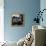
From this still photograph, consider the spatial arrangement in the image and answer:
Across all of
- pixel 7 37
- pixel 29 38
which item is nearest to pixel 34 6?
pixel 7 37

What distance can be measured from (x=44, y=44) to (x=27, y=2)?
2733mm

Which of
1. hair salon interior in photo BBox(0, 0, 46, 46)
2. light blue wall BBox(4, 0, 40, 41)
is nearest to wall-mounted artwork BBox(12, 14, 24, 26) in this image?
hair salon interior in photo BBox(0, 0, 46, 46)

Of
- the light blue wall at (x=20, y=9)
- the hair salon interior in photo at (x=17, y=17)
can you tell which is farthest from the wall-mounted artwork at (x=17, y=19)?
the light blue wall at (x=20, y=9)

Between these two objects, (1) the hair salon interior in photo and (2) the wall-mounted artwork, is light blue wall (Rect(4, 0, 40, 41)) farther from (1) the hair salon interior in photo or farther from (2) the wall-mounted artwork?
(2) the wall-mounted artwork

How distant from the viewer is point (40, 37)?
258 centimetres

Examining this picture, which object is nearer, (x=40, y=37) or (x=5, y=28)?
(x=40, y=37)

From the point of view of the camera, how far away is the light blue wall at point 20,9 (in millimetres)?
4965

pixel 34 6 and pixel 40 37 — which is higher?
pixel 34 6

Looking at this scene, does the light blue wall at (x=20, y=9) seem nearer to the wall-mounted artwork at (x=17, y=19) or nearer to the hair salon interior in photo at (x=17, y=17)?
the hair salon interior in photo at (x=17, y=17)

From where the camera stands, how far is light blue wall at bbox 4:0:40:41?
195 inches

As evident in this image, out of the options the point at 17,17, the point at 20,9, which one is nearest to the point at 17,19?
the point at 17,17

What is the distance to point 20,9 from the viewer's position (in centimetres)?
503

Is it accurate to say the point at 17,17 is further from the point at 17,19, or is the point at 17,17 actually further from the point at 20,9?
the point at 20,9

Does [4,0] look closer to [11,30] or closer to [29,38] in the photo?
[11,30]
